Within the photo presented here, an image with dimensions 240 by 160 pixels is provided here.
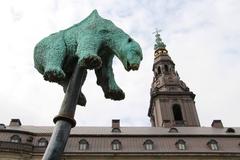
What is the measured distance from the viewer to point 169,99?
4625 cm

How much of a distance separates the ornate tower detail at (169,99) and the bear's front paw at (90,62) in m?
37.9

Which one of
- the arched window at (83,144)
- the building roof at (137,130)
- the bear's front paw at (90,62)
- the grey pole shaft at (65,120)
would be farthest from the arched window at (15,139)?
the bear's front paw at (90,62)

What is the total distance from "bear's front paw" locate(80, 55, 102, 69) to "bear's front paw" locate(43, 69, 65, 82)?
0.27 m

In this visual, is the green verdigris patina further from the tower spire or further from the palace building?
the tower spire

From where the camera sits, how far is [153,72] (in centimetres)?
5338

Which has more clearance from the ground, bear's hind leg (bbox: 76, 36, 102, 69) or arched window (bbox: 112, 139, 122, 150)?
arched window (bbox: 112, 139, 122, 150)

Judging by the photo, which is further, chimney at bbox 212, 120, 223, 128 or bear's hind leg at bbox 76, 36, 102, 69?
chimney at bbox 212, 120, 223, 128

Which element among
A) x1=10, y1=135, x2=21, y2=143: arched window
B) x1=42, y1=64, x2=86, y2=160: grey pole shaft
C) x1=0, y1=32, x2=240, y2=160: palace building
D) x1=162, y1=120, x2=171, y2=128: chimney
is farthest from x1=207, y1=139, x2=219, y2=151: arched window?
x1=42, y1=64, x2=86, y2=160: grey pole shaft

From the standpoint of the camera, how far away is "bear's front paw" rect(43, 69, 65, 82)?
13.2 ft

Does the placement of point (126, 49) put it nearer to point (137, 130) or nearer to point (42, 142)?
point (42, 142)

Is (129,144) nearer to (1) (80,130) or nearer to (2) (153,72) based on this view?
(1) (80,130)

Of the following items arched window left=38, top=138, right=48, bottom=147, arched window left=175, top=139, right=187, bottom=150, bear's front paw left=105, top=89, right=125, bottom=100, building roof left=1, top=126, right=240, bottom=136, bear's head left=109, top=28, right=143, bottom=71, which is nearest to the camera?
bear's head left=109, top=28, right=143, bottom=71

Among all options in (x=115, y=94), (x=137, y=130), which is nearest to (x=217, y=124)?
(x=137, y=130)

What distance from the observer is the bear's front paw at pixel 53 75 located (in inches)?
158
